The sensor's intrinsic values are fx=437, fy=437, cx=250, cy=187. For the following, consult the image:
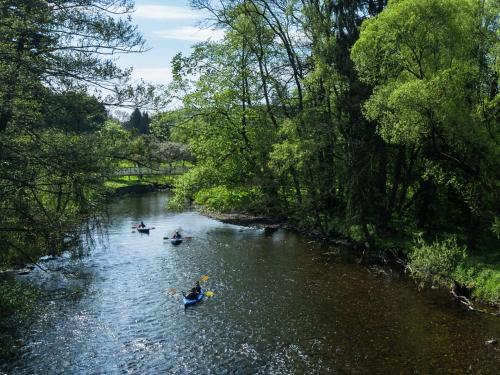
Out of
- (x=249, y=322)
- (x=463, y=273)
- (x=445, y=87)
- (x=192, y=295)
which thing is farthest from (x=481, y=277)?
(x=192, y=295)

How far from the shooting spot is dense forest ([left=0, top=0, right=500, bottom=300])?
11.4 m

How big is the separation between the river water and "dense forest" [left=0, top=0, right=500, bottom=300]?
282cm

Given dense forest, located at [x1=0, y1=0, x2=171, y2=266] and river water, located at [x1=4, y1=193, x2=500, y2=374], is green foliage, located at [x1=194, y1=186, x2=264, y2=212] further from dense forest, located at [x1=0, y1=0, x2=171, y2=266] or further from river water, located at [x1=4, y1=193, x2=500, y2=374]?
dense forest, located at [x1=0, y1=0, x2=171, y2=266]

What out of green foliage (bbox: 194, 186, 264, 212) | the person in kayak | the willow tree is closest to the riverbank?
the willow tree

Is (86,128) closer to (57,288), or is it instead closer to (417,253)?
(57,288)

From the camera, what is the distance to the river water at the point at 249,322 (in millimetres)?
14258

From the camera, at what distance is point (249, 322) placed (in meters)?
17.5

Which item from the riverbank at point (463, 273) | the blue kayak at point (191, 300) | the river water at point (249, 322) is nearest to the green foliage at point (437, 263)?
the riverbank at point (463, 273)

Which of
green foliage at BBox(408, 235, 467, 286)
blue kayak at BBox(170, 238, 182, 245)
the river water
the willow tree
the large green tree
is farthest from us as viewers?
blue kayak at BBox(170, 238, 182, 245)

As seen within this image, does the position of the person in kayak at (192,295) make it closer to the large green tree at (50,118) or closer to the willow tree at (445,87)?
the large green tree at (50,118)

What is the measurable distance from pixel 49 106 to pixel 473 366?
15.0m

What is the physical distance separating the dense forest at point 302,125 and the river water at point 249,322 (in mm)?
2817

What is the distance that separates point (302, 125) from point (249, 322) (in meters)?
17.7

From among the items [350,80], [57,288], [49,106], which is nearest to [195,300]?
[57,288]
